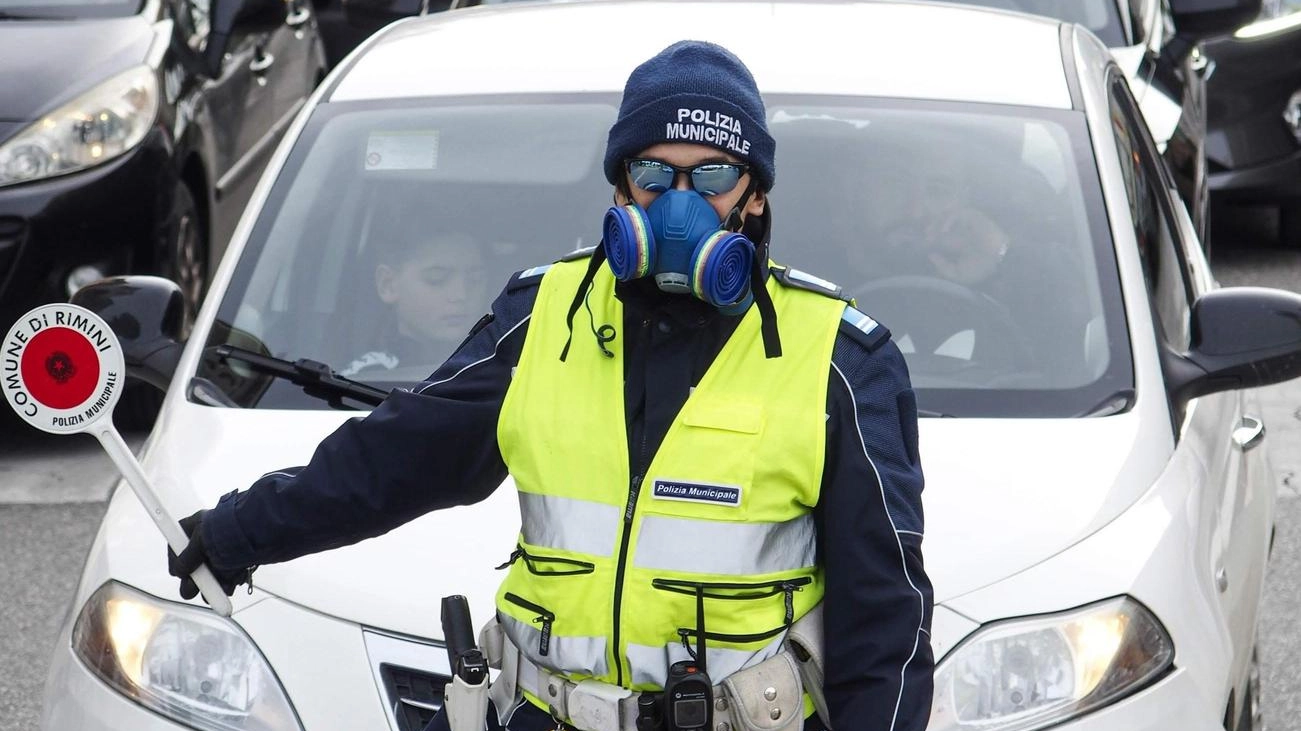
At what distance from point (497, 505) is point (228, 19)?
4750mm

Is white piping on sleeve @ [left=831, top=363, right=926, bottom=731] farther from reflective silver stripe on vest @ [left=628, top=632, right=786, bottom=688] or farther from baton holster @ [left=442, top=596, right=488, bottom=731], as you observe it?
baton holster @ [left=442, top=596, right=488, bottom=731]

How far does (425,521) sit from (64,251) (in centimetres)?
368

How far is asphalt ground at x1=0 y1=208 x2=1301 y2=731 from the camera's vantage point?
516 cm

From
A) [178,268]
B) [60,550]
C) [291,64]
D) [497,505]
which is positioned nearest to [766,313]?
[497,505]

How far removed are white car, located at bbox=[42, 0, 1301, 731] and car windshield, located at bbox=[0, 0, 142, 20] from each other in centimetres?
282

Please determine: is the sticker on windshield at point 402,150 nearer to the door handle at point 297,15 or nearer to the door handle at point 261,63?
the door handle at point 261,63

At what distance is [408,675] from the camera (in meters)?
3.12

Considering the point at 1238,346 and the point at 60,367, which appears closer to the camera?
the point at 60,367

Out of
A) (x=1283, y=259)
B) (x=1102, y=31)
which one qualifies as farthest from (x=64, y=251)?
(x=1283, y=259)

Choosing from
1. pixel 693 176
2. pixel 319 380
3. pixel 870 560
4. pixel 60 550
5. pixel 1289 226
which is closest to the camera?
pixel 870 560

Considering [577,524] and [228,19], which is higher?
[577,524]

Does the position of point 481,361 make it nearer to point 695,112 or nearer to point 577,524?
Result: point 577,524

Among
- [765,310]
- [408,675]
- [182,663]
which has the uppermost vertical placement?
[765,310]

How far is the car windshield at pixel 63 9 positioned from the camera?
7.32 m
